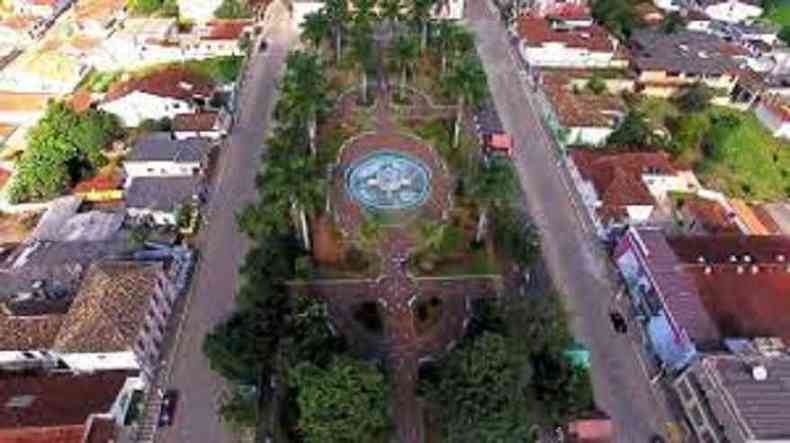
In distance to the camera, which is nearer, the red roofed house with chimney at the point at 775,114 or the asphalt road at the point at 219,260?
the asphalt road at the point at 219,260

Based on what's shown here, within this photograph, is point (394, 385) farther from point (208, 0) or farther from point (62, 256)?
point (208, 0)

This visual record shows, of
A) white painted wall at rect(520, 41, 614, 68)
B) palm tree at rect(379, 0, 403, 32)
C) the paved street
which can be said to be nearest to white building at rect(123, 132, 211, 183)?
palm tree at rect(379, 0, 403, 32)

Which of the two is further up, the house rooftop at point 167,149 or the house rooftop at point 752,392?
the house rooftop at point 167,149

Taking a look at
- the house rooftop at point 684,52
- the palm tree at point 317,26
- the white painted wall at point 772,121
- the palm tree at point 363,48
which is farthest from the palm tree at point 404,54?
the white painted wall at point 772,121

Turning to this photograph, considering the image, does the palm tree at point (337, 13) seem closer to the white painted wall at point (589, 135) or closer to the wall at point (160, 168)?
the wall at point (160, 168)

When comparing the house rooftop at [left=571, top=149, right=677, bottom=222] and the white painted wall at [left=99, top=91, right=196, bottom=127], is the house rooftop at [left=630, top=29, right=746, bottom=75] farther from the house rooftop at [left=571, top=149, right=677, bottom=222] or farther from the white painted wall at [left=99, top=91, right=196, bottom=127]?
the white painted wall at [left=99, top=91, right=196, bottom=127]

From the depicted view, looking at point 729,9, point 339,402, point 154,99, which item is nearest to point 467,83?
point 154,99
